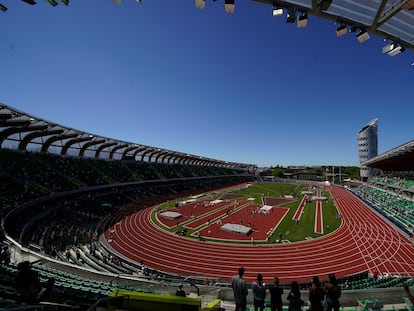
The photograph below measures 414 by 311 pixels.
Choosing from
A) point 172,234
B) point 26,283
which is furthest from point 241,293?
point 172,234

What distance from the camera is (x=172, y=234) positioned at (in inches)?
1088

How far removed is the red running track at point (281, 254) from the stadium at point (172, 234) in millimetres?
104

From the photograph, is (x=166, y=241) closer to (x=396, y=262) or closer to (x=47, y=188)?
(x=47, y=188)

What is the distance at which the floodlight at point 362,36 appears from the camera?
7176 mm

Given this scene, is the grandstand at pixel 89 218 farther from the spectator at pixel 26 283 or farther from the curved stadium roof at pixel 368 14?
the curved stadium roof at pixel 368 14

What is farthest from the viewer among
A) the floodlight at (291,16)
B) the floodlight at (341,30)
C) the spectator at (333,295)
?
the floodlight at (341,30)

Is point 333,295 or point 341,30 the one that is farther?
point 341,30

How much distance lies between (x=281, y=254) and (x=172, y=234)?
12.5 meters

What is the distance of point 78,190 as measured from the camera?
3488 cm

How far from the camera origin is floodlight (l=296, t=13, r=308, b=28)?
6793mm

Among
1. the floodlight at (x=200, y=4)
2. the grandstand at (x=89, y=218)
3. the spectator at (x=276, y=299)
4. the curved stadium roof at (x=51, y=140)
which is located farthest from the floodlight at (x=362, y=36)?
the curved stadium roof at (x=51, y=140)

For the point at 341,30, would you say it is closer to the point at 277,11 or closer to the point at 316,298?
the point at 277,11

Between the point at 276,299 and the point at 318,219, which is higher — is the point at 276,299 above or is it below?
above

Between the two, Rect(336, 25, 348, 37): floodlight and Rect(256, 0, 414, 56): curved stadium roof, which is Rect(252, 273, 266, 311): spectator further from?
Rect(336, 25, 348, 37): floodlight
